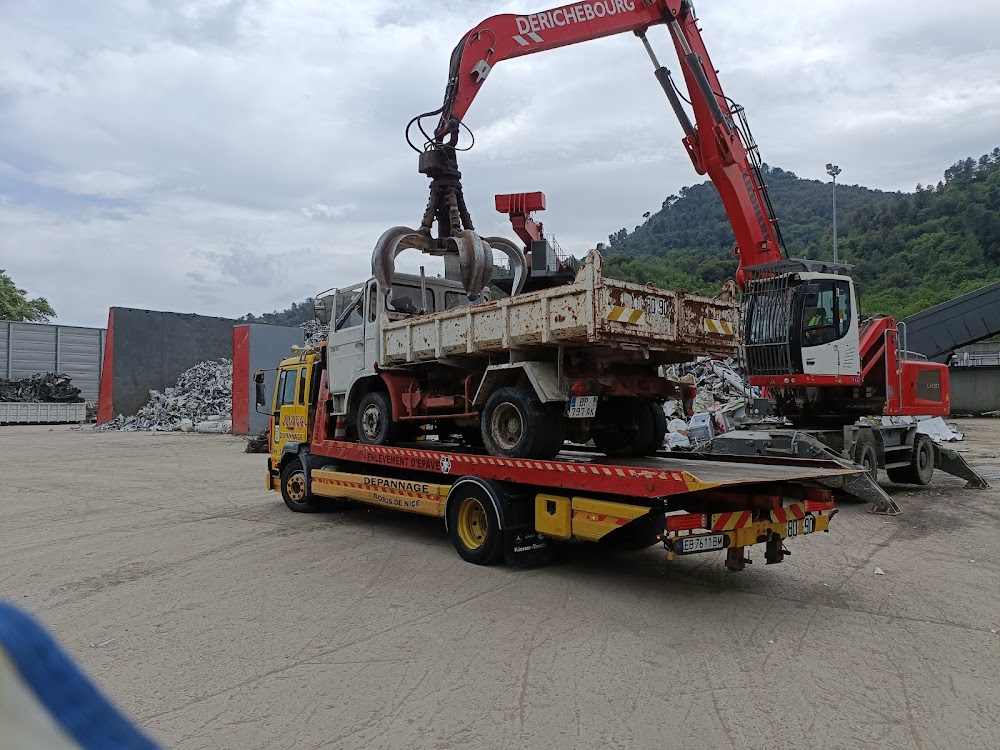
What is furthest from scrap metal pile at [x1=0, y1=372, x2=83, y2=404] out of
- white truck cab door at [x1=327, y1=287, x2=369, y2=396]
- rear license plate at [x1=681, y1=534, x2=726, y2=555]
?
rear license plate at [x1=681, y1=534, x2=726, y2=555]

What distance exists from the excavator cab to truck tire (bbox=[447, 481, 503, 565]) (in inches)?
248

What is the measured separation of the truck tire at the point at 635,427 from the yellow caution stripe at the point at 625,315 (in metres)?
2.11

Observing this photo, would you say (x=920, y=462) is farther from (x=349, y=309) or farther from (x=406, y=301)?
(x=349, y=309)

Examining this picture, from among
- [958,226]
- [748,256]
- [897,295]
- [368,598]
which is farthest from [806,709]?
[958,226]

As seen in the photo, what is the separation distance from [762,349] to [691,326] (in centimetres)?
496

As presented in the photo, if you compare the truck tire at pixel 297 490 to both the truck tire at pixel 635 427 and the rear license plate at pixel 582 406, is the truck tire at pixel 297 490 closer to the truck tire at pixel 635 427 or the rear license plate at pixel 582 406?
the truck tire at pixel 635 427

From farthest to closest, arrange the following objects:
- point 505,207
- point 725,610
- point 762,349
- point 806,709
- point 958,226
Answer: point 958,226 < point 505,207 < point 762,349 < point 725,610 < point 806,709

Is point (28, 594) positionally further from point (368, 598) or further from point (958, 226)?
point (958, 226)

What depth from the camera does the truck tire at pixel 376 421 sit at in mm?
10008

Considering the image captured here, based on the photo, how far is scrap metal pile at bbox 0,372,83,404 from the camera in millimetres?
39406

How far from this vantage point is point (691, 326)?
306 inches

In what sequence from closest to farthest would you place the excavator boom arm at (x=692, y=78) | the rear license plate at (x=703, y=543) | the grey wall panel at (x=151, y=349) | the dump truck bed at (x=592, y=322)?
1. the rear license plate at (x=703, y=543)
2. the dump truck bed at (x=592, y=322)
3. the excavator boom arm at (x=692, y=78)
4. the grey wall panel at (x=151, y=349)

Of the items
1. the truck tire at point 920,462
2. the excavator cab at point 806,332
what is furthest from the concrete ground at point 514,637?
the truck tire at point 920,462

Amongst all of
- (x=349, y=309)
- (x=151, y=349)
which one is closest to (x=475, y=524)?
(x=349, y=309)
